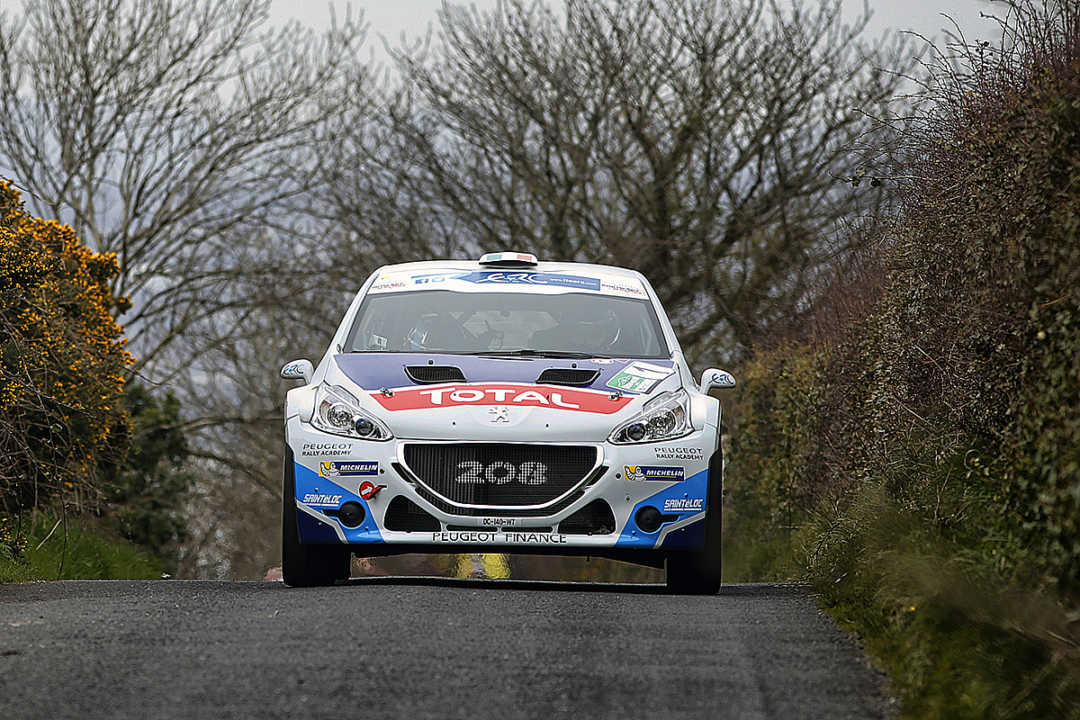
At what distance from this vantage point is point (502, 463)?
8.33m

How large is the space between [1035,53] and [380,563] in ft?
40.6

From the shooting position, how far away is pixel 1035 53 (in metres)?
7.06

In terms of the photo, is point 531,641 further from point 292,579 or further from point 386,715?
point 292,579

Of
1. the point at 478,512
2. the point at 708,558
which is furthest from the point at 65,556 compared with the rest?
the point at 708,558

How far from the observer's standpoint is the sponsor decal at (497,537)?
8305mm

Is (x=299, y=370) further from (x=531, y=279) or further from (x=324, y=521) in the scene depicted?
(x=531, y=279)

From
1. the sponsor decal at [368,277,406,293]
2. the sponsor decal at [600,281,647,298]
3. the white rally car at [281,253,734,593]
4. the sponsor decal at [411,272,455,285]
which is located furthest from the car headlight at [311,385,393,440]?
the sponsor decal at [600,281,647,298]

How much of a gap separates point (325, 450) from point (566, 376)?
1339 mm

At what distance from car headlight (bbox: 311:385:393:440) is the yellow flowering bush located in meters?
1.59

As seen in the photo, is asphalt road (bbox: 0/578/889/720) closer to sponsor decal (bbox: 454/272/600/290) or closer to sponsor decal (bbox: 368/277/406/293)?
sponsor decal (bbox: 368/277/406/293)

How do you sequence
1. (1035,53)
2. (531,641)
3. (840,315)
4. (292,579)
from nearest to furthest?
1. (531,641)
2. (1035,53)
3. (292,579)
4. (840,315)

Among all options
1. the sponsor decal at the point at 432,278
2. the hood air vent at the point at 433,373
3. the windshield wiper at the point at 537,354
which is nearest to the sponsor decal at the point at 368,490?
the hood air vent at the point at 433,373

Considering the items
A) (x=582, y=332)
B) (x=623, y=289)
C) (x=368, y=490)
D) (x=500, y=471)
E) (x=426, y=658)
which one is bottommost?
(x=426, y=658)

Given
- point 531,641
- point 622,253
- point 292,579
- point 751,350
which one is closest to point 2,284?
point 292,579
